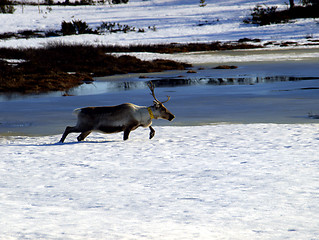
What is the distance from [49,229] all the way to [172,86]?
716 inches

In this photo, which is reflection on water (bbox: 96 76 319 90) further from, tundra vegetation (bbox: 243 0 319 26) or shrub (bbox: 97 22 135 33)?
tundra vegetation (bbox: 243 0 319 26)

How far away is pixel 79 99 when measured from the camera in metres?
19.5

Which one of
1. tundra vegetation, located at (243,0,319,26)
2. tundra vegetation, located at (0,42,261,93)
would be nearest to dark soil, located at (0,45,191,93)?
tundra vegetation, located at (0,42,261,93)

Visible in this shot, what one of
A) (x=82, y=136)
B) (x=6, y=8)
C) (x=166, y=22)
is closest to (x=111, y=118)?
(x=82, y=136)

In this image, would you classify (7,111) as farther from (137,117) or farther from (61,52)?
(61,52)

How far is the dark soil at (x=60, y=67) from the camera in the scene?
24.4 metres

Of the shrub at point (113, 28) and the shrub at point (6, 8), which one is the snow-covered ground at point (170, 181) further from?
the shrub at point (6, 8)

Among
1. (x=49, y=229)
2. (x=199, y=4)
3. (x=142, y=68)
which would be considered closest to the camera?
(x=49, y=229)

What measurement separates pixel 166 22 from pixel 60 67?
37.7 metres

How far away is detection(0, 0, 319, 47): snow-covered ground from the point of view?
54094mm

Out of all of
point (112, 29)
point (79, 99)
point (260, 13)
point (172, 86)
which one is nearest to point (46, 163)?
point (79, 99)

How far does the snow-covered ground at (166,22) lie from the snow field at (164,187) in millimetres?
35092

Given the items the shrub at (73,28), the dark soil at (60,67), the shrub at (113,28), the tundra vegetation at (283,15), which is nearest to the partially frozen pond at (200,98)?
the dark soil at (60,67)

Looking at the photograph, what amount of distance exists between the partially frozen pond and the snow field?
2.42 meters
